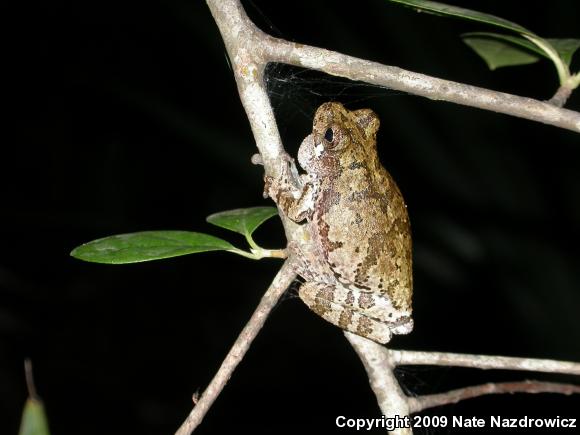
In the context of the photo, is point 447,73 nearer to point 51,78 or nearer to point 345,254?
point 345,254

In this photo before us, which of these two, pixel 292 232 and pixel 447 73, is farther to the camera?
pixel 447 73

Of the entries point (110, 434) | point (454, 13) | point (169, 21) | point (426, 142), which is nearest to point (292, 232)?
point (454, 13)

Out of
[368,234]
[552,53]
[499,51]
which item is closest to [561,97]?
[552,53]

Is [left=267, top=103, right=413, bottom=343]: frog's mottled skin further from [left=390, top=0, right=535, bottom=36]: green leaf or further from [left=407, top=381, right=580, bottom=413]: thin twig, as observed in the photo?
[left=390, top=0, right=535, bottom=36]: green leaf

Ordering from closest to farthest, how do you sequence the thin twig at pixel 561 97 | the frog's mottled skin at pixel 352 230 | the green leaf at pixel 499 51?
1. the thin twig at pixel 561 97
2. the green leaf at pixel 499 51
3. the frog's mottled skin at pixel 352 230

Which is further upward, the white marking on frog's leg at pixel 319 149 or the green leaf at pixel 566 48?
the green leaf at pixel 566 48

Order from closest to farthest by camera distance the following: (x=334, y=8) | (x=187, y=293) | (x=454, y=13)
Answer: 1. (x=454, y=13)
2. (x=334, y=8)
3. (x=187, y=293)

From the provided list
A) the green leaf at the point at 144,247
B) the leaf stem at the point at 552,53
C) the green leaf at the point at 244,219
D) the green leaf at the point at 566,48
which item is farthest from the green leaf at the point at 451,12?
the green leaf at the point at 144,247

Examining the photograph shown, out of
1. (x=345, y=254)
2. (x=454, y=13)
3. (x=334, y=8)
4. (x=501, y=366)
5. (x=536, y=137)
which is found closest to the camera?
(x=501, y=366)

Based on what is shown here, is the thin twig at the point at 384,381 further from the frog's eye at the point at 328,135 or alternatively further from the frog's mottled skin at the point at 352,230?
the frog's eye at the point at 328,135
